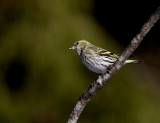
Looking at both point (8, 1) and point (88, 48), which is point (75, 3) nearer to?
point (8, 1)

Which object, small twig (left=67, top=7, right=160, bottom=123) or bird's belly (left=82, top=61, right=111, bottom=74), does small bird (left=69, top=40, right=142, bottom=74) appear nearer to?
bird's belly (left=82, top=61, right=111, bottom=74)

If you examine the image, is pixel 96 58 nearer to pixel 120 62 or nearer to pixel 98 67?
pixel 98 67

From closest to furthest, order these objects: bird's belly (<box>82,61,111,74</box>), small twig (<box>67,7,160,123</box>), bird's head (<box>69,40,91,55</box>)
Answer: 1. small twig (<box>67,7,160,123</box>)
2. bird's belly (<box>82,61,111,74</box>)
3. bird's head (<box>69,40,91,55</box>)

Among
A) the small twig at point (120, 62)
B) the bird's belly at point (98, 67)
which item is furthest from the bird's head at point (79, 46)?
the small twig at point (120, 62)

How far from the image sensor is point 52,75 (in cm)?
327

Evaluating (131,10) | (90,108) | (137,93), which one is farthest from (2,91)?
(131,10)

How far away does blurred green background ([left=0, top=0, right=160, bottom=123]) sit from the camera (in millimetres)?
3177

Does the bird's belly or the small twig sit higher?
the bird's belly

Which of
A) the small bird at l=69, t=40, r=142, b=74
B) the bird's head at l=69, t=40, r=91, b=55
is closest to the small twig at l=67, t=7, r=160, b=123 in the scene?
the small bird at l=69, t=40, r=142, b=74

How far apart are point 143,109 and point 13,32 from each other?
136cm

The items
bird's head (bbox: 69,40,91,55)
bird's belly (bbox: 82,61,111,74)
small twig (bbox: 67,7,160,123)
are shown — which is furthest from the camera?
bird's head (bbox: 69,40,91,55)

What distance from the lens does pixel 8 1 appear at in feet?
11.6

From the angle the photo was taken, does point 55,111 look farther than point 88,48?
Yes

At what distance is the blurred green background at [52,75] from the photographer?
3.18 meters
